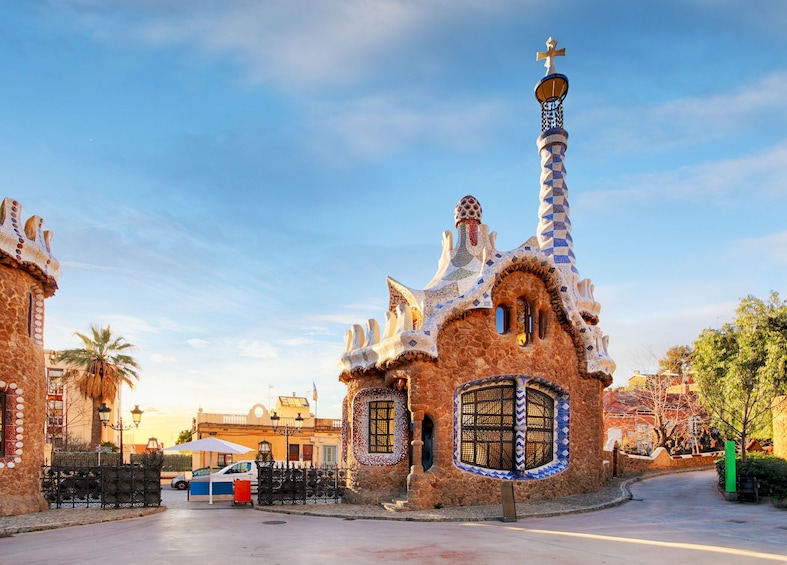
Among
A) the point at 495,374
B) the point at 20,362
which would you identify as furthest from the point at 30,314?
the point at 495,374

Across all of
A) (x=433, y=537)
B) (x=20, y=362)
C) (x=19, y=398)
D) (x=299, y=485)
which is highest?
(x=20, y=362)

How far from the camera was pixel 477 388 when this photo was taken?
53.5 feet

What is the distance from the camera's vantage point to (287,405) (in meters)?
42.0

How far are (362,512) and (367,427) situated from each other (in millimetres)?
2996

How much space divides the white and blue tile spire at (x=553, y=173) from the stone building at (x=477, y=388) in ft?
15.5

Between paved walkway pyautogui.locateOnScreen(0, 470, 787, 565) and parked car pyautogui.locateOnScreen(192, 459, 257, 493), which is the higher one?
paved walkway pyautogui.locateOnScreen(0, 470, 787, 565)

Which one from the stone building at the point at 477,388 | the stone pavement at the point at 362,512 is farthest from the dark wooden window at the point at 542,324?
the stone pavement at the point at 362,512

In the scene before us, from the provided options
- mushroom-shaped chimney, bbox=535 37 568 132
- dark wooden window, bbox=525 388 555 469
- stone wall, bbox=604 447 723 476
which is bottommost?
stone wall, bbox=604 447 723 476

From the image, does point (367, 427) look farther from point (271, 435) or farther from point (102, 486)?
point (271, 435)

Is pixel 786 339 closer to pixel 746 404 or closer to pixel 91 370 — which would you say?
pixel 746 404

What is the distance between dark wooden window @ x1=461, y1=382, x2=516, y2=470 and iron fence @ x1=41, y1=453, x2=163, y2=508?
7.78m

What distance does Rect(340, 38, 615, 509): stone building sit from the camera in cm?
1552

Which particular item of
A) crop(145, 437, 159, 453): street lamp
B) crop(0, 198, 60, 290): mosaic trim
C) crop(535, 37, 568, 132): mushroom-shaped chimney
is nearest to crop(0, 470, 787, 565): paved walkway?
crop(0, 198, 60, 290): mosaic trim

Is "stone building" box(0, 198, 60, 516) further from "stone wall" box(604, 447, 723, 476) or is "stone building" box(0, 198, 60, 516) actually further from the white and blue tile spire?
"stone wall" box(604, 447, 723, 476)
